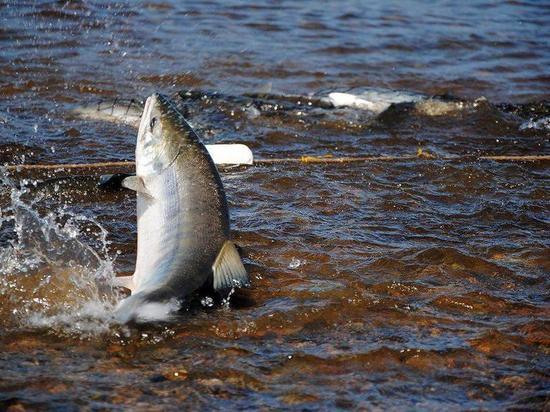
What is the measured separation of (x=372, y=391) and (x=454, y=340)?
2.31ft

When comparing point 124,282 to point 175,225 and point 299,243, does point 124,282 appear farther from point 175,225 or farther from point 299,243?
point 299,243

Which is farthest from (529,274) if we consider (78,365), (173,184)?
(78,365)

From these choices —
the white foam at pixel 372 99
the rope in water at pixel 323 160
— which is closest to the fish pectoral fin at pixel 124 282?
the rope in water at pixel 323 160

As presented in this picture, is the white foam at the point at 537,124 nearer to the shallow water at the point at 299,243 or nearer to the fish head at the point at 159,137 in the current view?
the shallow water at the point at 299,243

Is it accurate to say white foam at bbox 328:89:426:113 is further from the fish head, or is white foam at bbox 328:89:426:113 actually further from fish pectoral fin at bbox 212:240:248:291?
fish pectoral fin at bbox 212:240:248:291

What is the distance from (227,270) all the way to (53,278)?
3.72 feet

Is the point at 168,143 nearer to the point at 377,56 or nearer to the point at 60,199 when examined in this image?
the point at 60,199

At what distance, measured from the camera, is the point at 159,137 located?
4.91 m

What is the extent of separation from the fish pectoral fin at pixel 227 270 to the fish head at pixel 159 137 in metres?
0.72

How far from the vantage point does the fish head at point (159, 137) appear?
480cm

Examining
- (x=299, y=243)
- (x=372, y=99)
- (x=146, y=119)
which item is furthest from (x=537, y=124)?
(x=146, y=119)

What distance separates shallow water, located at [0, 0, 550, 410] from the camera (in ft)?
13.1

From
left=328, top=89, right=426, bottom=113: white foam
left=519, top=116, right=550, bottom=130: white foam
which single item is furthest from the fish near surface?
left=519, top=116, right=550, bottom=130: white foam

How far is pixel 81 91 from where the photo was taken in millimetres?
10008
